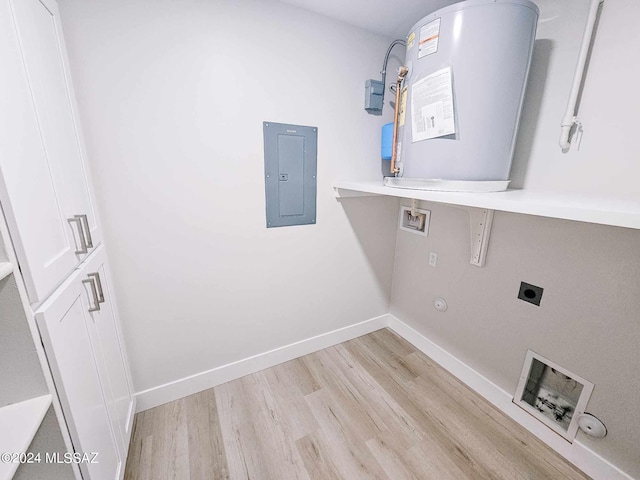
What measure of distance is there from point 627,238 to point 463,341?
967mm

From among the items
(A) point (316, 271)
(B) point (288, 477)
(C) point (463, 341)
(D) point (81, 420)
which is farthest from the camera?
(A) point (316, 271)

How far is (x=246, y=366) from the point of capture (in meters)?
1.69

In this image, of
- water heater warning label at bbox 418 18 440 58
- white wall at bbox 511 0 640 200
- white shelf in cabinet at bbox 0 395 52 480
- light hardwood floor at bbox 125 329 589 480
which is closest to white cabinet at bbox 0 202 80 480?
white shelf in cabinet at bbox 0 395 52 480

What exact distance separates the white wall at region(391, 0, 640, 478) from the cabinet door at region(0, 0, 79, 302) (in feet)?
5.95

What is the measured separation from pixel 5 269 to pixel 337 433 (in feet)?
4.76

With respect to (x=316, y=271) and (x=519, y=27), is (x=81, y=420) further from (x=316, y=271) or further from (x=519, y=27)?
(x=519, y=27)

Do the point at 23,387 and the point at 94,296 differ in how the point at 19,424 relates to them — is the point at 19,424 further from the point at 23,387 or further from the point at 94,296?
the point at 94,296

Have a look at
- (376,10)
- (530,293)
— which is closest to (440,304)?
(530,293)

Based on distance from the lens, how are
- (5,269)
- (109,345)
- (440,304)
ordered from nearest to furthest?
(5,269) < (109,345) < (440,304)

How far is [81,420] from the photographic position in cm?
73

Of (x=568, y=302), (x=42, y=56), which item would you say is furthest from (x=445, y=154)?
(x=42, y=56)

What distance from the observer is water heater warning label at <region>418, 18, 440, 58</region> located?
3.17 ft

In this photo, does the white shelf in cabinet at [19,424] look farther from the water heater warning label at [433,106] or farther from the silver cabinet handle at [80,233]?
the water heater warning label at [433,106]

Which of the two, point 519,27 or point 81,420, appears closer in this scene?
point 81,420
